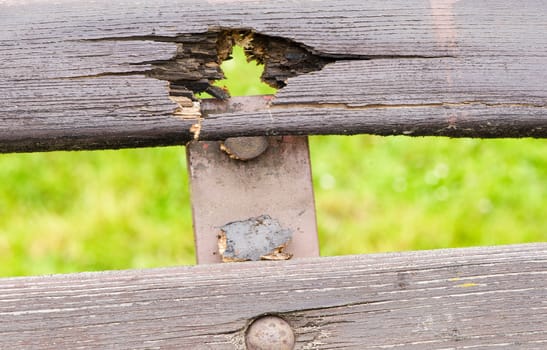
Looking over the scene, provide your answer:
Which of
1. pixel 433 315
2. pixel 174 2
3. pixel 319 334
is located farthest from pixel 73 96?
pixel 433 315

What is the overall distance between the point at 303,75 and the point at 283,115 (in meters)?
0.11

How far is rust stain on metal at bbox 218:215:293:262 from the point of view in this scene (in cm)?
171

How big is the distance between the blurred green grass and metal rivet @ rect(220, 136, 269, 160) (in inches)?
82.6

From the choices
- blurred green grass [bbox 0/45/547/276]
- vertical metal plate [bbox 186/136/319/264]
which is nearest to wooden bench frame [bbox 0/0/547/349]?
vertical metal plate [bbox 186/136/319/264]

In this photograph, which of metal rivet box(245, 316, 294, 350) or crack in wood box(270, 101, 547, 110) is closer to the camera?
metal rivet box(245, 316, 294, 350)

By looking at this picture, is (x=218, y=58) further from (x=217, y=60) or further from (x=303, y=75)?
(x=303, y=75)

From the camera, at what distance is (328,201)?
4117mm

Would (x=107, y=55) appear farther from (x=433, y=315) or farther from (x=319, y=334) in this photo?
(x=433, y=315)

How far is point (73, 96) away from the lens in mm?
1628

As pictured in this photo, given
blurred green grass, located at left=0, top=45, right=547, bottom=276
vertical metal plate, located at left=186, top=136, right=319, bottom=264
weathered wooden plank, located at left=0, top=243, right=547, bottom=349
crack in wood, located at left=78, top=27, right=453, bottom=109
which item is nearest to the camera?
weathered wooden plank, located at left=0, top=243, right=547, bottom=349

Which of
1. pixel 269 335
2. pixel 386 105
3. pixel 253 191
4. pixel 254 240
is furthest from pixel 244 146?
pixel 269 335

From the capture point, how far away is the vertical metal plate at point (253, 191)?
1766 millimetres

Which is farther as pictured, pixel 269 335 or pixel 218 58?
pixel 218 58

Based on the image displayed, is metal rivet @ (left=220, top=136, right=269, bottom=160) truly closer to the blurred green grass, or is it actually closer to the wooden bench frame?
the wooden bench frame
